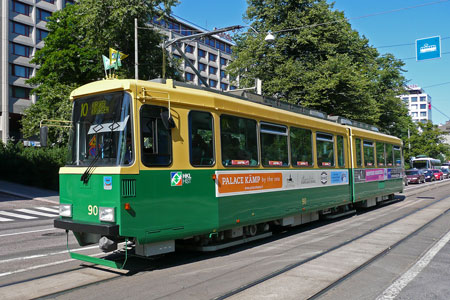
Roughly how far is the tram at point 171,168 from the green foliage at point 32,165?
18622 mm

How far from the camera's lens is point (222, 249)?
8406mm

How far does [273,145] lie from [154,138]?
343cm

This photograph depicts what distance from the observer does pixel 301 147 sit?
10.4m

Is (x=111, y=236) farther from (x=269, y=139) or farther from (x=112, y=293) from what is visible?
(x=269, y=139)

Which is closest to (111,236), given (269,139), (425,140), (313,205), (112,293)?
(112,293)

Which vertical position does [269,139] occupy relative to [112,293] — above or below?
above

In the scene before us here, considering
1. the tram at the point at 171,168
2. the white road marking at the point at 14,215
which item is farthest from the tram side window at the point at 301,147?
the white road marking at the point at 14,215

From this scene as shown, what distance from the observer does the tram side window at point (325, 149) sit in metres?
11.4

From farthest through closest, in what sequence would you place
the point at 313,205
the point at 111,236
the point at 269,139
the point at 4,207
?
1. the point at 4,207
2. the point at 313,205
3. the point at 269,139
4. the point at 111,236

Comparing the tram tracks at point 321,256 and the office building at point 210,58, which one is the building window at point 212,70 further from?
the tram tracks at point 321,256

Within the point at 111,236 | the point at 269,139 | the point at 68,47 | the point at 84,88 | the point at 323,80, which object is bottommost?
the point at 111,236

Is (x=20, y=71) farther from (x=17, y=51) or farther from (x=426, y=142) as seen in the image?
(x=426, y=142)

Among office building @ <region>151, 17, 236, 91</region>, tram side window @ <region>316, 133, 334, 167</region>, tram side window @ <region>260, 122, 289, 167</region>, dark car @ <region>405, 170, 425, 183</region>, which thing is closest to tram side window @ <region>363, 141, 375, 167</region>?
tram side window @ <region>316, 133, 334, 167</region>

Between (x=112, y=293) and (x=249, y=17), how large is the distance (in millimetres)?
25717
